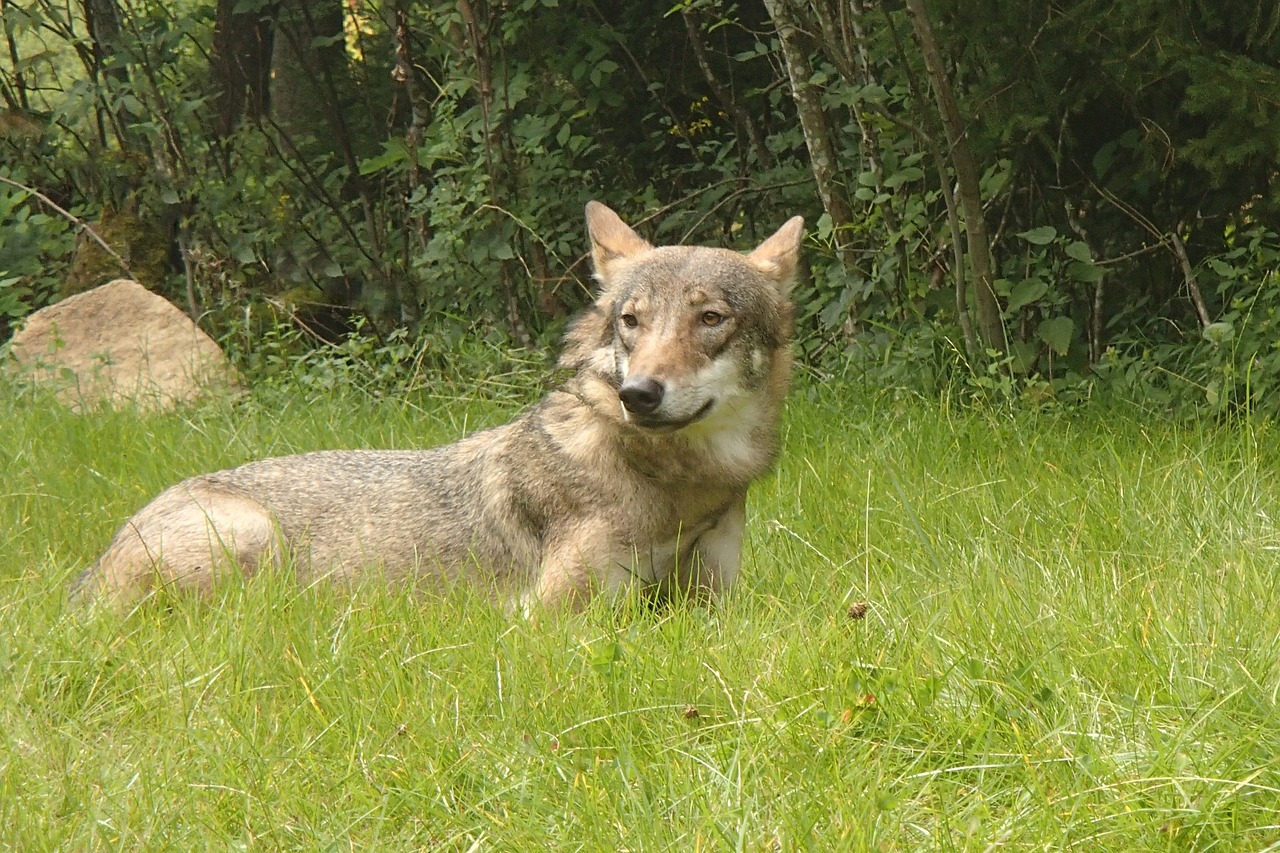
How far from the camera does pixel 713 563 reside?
181 inches

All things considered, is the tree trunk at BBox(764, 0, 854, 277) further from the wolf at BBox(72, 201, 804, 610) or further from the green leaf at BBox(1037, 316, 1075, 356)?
the wolf at BBox(72, 201, 804, 610)

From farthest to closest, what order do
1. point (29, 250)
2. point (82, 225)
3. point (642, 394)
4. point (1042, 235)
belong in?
point (29, 250) → point (82, 225) → point (1042, 235) → point (642, 394)

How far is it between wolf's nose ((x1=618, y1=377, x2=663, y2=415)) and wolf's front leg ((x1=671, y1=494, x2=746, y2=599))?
25.7 inches

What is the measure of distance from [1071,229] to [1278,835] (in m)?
5.77

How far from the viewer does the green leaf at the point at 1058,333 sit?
6.90 meters

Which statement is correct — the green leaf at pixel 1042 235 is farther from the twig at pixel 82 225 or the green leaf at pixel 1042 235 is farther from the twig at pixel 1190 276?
the twig at pixel 82 225

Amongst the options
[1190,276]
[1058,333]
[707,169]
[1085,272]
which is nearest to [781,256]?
[1058,333]

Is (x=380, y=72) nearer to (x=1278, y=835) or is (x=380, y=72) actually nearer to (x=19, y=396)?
(x=19, y=396)

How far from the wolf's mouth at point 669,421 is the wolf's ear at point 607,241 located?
832 mm

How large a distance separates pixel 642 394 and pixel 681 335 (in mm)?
358

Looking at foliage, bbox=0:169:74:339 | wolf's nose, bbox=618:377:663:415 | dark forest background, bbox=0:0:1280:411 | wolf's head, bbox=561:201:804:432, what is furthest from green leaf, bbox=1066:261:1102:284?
foliage, bbox=0:169:74:339

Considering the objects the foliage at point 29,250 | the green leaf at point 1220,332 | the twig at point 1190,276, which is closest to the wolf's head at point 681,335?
the green leaf at point 1220,332

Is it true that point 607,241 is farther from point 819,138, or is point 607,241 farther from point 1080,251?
point 819,138

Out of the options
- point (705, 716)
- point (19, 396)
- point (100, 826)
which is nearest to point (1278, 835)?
point (705, 716)
